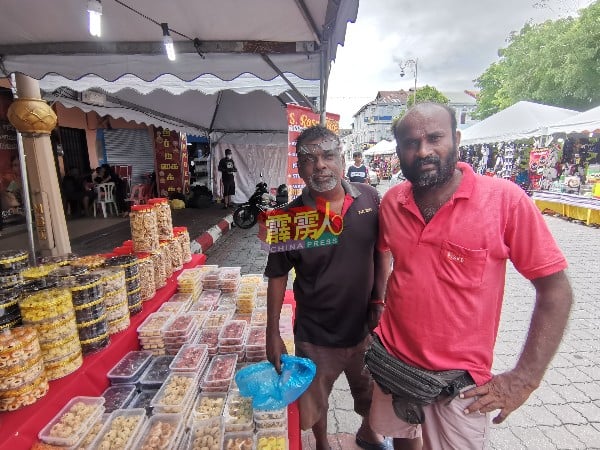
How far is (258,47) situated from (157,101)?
233 inches

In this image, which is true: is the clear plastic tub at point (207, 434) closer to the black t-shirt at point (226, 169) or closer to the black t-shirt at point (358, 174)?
the black t-shirt at point (358, 174)

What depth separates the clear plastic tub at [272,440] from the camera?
179 centimetres

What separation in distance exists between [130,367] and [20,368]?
2.54 ft

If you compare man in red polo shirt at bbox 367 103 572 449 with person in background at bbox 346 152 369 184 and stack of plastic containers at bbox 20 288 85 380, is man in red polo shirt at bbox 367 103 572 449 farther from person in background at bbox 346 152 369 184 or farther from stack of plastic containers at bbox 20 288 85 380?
person in background at bbox 346 152 369 184

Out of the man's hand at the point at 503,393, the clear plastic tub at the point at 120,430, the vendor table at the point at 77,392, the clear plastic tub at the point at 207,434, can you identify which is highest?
the man's hand at the point at 503,393

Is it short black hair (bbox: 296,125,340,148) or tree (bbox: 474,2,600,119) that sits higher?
tree (bbox: 474,2,600,119)

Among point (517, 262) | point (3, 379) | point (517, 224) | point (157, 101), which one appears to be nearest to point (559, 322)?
point (517, 262)

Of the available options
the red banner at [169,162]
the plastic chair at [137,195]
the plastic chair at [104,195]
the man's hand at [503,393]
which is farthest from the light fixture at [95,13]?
the red banner at [169,162]

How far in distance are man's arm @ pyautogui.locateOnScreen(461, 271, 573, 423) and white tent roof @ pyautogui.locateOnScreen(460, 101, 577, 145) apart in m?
13.1

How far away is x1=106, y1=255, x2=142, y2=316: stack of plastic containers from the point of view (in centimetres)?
237

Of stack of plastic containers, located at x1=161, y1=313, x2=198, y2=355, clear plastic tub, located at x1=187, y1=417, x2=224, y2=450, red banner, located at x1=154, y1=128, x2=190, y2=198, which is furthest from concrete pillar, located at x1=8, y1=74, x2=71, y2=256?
red banner, located at x1=154, y1=128, x2=190, y2=198

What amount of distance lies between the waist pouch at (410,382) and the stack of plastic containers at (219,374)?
0.95 m

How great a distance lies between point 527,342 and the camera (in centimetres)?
143

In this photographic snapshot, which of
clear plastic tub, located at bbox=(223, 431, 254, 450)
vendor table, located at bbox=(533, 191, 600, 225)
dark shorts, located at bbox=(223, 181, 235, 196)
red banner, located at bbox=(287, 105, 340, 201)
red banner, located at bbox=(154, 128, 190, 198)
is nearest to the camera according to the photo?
clear plastic tub, located at bbox=(223, 431, 254, 450)
